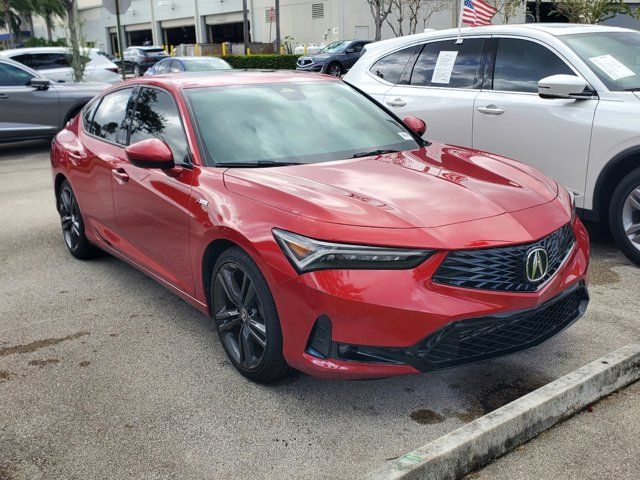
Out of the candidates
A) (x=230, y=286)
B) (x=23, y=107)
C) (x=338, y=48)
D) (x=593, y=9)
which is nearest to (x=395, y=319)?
(x=230, y=286)

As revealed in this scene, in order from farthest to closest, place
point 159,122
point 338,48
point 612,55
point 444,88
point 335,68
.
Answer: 1. point 338,48
2. point 335,68
3. point 444,88
4. point 612,55
5. point 159,122

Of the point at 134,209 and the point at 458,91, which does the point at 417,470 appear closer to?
the point at 134,209

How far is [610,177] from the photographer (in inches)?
205

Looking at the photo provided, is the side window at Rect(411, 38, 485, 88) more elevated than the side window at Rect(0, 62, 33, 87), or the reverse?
the side window at Rect(411, 38, 485, 88)

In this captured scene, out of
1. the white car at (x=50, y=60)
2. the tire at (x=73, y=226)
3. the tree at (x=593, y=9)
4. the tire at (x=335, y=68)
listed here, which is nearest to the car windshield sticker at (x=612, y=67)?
the tire at (x=73, y=226)

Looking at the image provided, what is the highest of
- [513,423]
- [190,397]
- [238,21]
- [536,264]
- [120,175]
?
[238,21]

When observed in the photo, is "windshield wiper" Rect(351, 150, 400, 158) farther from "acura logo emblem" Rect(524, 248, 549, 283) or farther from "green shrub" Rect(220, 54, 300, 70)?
"green shrub" Rect(220, 54, 300, 70)

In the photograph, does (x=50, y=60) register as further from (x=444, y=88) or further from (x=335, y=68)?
(x=335, y=68)

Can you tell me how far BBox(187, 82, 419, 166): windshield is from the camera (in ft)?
12.9

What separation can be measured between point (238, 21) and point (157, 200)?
50355mm

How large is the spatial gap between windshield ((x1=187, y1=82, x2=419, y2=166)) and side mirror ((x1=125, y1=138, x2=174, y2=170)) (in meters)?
0.21

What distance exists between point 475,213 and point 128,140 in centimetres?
258

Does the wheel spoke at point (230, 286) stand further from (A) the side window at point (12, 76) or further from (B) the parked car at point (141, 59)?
(B) the parked car at point (141, 59)

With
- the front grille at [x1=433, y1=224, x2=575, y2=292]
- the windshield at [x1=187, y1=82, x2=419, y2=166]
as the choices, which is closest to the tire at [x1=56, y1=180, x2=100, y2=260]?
the windshield at [x1=187, y1=82, x2=419, y2=166]
